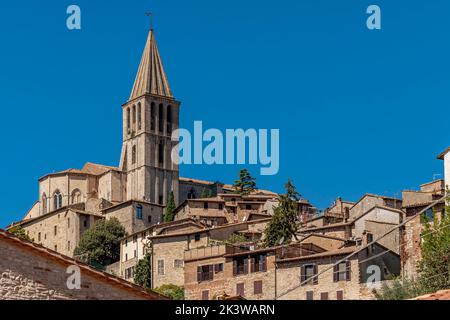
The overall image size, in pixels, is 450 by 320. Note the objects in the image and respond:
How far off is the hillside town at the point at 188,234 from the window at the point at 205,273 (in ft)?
0.26

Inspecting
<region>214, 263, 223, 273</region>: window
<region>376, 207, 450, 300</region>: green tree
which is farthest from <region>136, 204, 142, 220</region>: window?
<region>376, 207, 450, 300</region>: green tree

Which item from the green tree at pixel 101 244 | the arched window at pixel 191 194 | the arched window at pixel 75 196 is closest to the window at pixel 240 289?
the green tree at pixel 101 244

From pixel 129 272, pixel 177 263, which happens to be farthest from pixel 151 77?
pixel 177 263

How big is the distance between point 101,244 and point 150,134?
38.0 meters

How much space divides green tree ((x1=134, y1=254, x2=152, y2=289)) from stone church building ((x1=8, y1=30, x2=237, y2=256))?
19.6 m

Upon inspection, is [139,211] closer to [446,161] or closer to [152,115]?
[152,115]

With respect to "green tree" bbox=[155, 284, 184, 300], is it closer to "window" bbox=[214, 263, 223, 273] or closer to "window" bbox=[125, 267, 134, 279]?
"window" bbox=[214, 263, 223, 273]

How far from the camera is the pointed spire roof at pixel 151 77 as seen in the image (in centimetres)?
14000

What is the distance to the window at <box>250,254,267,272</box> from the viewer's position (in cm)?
6116

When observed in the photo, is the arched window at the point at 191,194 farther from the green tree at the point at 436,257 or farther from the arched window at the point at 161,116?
the green tree at the point at 436,257

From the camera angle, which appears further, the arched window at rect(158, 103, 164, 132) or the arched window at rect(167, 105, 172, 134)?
the arched window at rect(167, 105, 172, 134)

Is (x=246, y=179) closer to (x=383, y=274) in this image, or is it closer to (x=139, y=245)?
(x=139, y=245)

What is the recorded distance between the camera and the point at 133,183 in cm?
12888
